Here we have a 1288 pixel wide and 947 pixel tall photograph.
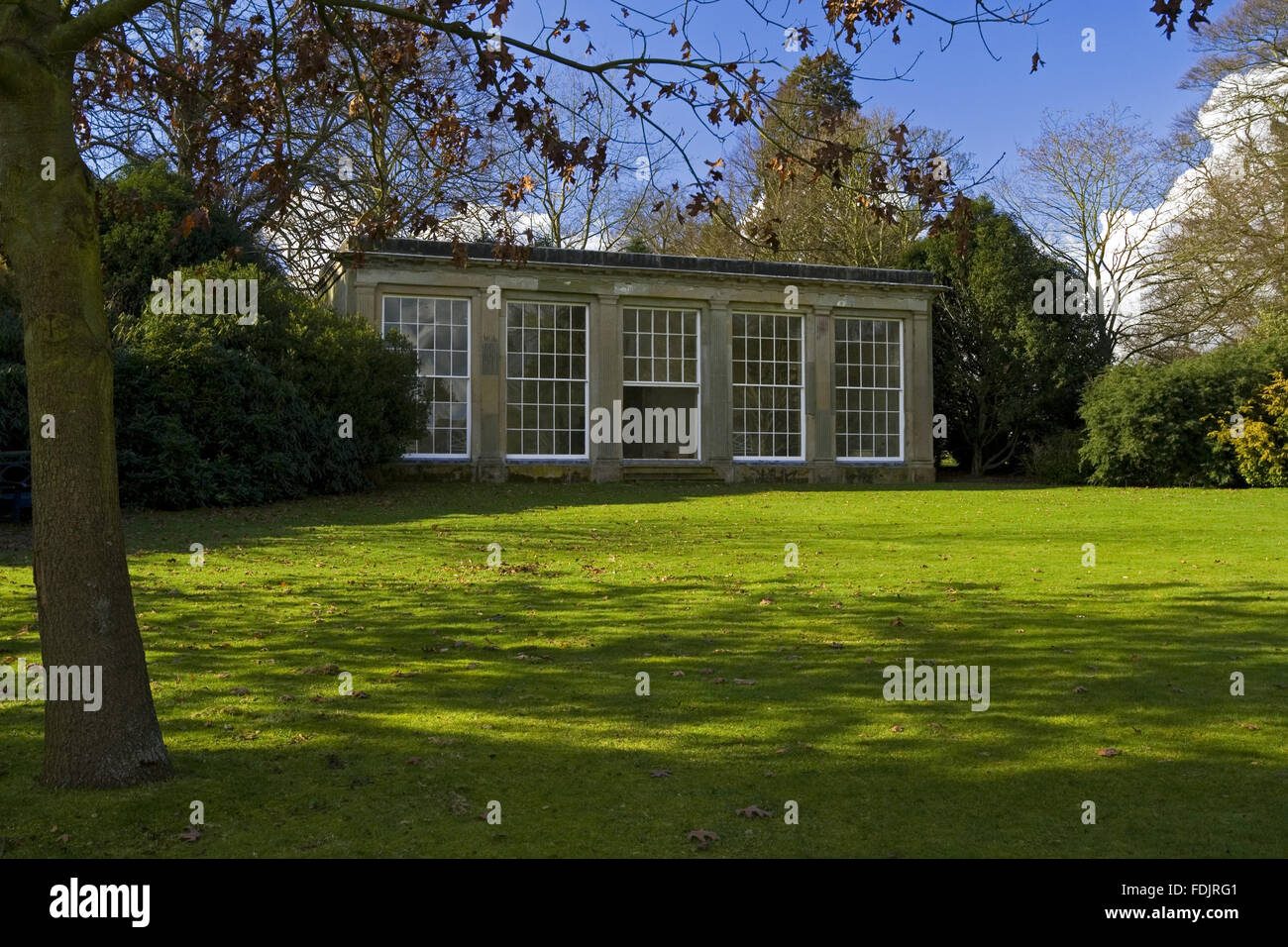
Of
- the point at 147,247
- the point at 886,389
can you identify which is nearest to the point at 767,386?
the point at 886,389

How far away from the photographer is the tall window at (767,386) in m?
28.2

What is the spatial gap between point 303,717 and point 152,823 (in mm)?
1782

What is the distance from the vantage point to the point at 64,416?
212 inches

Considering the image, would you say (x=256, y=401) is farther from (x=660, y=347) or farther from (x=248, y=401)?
(x=660, y=347)

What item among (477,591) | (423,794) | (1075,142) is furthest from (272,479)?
(1075,142)

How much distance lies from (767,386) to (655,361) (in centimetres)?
307

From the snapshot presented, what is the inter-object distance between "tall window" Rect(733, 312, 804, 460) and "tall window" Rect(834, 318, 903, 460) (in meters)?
1.23

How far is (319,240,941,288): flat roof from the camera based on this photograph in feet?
82.0

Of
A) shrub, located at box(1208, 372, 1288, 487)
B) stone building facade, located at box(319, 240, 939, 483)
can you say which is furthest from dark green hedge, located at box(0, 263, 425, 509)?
shrub, located at box(1208, 372, 1288, 487)

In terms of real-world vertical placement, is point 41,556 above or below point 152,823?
above

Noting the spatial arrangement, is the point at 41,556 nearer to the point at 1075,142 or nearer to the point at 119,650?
the point at 119,650

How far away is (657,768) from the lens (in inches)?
235

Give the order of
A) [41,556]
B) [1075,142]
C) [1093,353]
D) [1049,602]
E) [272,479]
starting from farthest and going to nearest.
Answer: [1075,142] → [1093,353] → [272,479] → [1049,602] → [41,556]

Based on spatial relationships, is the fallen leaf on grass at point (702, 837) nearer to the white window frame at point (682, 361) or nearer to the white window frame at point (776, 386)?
the white window frame at point (682, 361)
